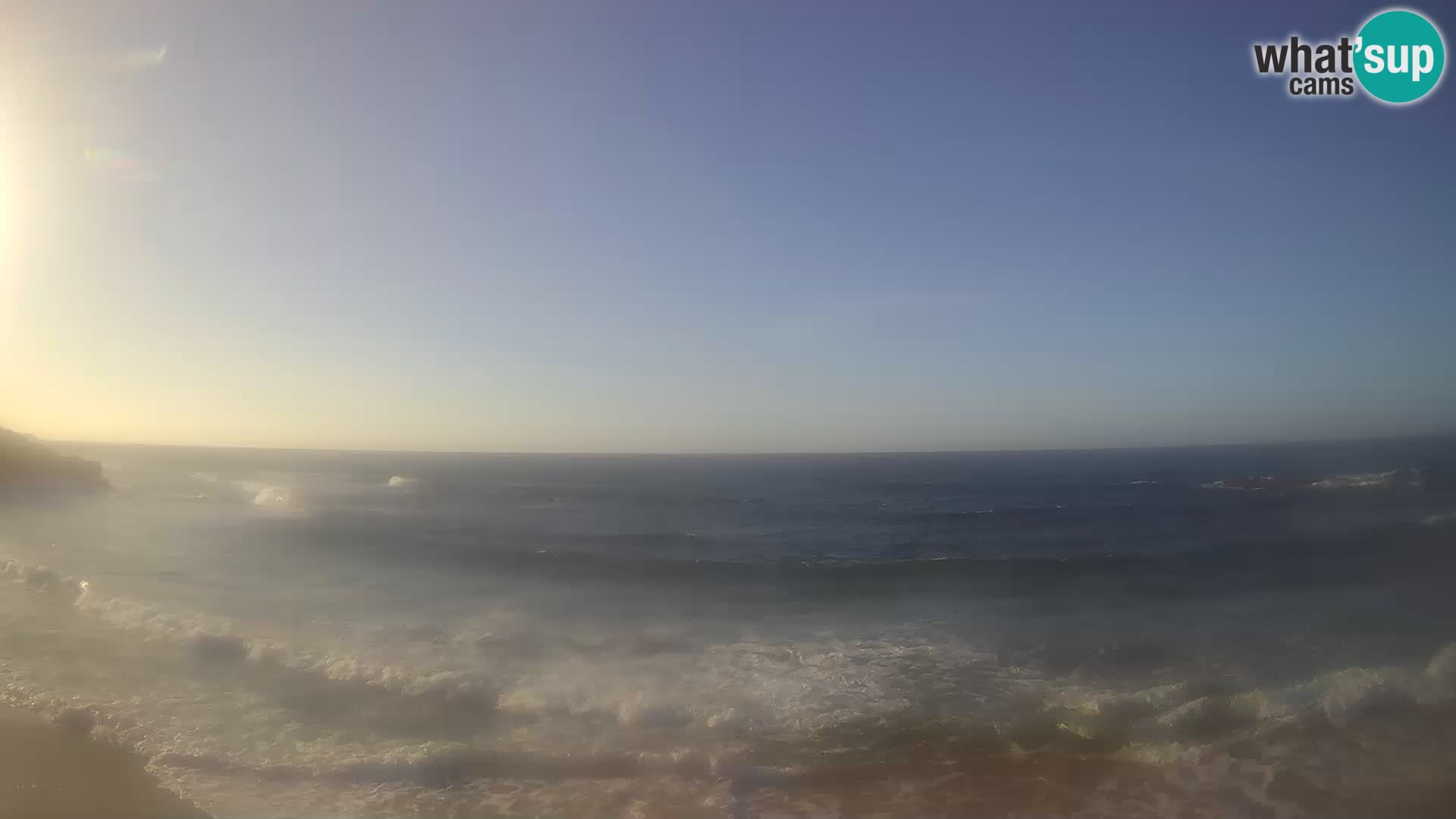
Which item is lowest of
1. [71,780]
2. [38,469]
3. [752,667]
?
[752,667]

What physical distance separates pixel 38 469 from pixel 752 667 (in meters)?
50.8

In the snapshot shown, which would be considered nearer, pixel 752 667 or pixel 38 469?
pixel 752 667

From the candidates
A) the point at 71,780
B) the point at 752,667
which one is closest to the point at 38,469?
the point at 71,780

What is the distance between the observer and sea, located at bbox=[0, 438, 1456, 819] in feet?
26.5

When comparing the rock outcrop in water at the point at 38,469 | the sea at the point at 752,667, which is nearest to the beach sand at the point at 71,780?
the sea at the point at 752,667

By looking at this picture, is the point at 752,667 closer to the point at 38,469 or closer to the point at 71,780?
the point at 71,780

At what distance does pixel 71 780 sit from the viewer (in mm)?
7613

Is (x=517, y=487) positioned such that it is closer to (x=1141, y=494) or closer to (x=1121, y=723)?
(x=1141, y=494)

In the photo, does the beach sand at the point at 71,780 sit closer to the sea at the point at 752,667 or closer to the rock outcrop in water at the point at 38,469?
the sea at the point at 752,667

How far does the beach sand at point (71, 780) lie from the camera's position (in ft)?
23.0

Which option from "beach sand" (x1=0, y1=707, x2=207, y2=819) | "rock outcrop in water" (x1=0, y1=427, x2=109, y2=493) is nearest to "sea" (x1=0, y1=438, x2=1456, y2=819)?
"beach sand" (x1=0, y1=707, x2=207, y2=819)

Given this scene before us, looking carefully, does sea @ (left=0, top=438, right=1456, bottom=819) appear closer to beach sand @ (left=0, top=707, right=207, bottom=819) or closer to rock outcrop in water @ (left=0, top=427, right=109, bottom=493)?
beach sand @ (left=0, top=707, right=207, bottom=819)

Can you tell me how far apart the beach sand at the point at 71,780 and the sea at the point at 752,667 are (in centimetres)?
26

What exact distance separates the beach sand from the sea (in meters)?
0.26
